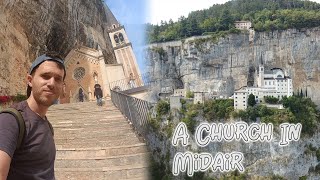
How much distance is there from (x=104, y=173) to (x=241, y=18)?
266cm

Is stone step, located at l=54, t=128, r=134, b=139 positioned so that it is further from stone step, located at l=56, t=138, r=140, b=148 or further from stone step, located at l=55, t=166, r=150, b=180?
stone step, located at l=55, t=166, r=150, b=180

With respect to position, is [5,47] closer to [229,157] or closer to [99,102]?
[99,102]

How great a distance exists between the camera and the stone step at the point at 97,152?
100 inches

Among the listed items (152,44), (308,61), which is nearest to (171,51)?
(152,44)

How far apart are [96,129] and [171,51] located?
4.46ft

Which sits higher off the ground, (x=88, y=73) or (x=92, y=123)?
(x=88, y=73)

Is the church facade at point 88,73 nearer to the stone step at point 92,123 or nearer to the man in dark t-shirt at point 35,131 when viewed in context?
the stone step at point 92,123

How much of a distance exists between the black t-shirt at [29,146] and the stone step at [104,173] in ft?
4.89

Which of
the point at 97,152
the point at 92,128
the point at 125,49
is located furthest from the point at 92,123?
the point at 125,49

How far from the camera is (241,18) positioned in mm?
4348

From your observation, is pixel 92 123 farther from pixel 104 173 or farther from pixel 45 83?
pixel 45 83

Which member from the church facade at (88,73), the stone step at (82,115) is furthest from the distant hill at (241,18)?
the church facade at (88,73)

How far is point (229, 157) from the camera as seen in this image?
3.14 meters

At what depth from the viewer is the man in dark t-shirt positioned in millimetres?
792
